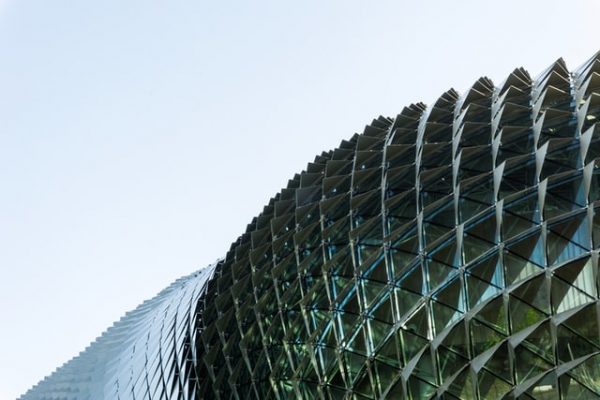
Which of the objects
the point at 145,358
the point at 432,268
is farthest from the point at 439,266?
the point at 145,358

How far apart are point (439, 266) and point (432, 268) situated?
29 cm

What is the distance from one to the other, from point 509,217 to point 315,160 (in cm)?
1967

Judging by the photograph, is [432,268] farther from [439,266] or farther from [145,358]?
[145,358]

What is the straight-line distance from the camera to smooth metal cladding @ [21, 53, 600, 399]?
2256cm

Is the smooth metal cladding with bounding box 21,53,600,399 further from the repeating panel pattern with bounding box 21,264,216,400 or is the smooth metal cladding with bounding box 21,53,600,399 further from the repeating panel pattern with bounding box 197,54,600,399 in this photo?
the repeating panel pattern with bounding box 21,264,216,400

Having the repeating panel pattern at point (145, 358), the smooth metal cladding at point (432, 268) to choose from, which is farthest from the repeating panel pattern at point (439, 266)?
the repeating panel pattern at point (145, 358)

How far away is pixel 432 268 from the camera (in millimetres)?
26625

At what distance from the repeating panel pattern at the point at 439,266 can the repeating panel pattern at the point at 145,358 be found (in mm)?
2237

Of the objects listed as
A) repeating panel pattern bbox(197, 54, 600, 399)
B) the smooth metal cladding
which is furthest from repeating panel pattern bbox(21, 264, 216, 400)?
repeating panel pattern bbox(197, 54, 600, 399)

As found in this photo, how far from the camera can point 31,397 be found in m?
71.1

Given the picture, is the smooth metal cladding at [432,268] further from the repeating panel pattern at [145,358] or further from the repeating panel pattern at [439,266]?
the repeating panel pattern at [145,358]

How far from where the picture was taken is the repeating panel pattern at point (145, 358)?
40.8 m

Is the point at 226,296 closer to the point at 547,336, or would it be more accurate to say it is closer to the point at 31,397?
the point at 547,336

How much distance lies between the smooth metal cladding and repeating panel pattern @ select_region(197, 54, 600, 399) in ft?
0.18
